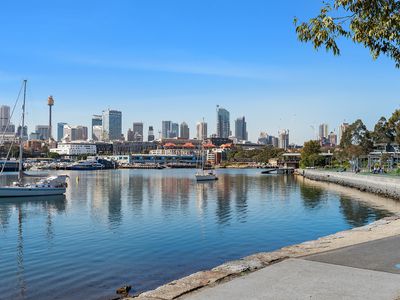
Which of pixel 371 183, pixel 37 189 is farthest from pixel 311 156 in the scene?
pixel 37 189

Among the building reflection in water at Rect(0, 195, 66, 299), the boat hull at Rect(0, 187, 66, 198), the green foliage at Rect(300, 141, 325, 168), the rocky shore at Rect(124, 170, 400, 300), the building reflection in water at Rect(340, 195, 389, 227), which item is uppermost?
the green foliage at Rect(300, 141, 325, 168)

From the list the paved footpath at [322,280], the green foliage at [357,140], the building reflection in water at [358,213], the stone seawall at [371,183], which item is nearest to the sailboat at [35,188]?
the building reflection in water at [358,213]

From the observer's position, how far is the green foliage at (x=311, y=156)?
7126 inches

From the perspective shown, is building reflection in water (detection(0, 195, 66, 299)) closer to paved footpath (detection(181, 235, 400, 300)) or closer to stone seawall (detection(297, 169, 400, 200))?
paved footpath (detection(181, 235, 400, 300))

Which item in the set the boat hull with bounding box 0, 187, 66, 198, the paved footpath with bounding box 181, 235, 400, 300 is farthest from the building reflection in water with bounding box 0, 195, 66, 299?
the paved footpath with bounding box 181, 235, 400, 300

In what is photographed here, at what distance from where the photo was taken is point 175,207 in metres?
51.7

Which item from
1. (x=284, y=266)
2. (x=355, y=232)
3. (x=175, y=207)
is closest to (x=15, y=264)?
(x=284, y=266)

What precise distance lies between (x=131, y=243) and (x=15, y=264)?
24.3 ft

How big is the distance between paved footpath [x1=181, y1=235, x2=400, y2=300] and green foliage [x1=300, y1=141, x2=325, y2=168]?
553ft

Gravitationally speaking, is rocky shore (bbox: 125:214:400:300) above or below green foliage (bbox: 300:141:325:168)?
below

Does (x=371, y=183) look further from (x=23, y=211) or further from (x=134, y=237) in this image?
(x=134, y=237)

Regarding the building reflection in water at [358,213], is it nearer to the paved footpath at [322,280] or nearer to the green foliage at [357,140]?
the paved footpath at [322,280]

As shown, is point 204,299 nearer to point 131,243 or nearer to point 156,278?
point 156,278

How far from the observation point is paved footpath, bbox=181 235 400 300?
11461 mm
